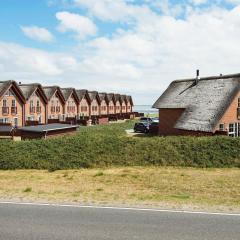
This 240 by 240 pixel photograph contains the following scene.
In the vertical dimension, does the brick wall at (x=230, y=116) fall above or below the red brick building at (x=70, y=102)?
below

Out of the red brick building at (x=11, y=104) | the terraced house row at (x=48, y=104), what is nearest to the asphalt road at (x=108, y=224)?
the red brick building at (x=11, y=104)

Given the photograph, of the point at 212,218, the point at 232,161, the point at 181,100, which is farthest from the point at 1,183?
the point at 181,100

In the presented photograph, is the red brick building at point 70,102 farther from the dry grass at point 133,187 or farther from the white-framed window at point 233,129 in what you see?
the dry grass at point 133,187

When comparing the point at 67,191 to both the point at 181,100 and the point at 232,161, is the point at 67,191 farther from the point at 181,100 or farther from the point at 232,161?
the point at 181,100


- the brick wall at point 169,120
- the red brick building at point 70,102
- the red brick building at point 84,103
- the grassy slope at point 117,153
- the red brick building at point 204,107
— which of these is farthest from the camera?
the red brick building at point 84,103

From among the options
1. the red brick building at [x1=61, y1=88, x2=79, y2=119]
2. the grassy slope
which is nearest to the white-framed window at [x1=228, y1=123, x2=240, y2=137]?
the grassy slope

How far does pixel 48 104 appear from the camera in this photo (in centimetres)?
6869

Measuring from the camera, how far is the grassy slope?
86.8 ft

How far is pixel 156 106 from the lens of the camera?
48656mm

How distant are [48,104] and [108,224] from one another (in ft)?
193

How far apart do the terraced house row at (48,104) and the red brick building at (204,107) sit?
21.8 meters

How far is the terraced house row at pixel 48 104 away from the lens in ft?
181

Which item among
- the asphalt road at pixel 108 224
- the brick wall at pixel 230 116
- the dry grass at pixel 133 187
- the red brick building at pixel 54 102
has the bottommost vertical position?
the dry grass at pixel 133 187

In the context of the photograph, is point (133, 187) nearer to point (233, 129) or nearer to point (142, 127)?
point (233, 129)
